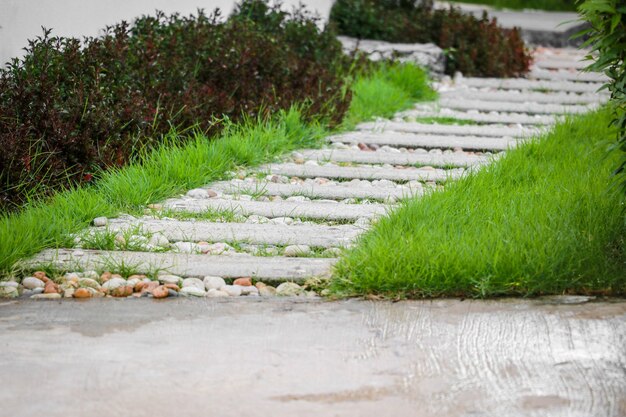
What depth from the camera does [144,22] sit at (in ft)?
25.1

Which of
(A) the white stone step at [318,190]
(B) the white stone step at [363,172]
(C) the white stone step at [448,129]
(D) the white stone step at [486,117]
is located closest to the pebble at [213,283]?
(A) the white stone step at [318,190]

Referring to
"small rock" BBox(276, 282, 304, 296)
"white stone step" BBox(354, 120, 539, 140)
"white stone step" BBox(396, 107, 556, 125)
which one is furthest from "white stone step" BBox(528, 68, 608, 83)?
"small rock" BBox(276, 282, 304, 296)

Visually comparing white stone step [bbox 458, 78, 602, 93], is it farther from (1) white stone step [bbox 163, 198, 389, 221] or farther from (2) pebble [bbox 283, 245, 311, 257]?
(2) pebble [bbox 283, 245, 311, 257]

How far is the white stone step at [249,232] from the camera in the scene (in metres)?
4.75

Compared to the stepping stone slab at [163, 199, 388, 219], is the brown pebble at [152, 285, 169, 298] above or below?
below

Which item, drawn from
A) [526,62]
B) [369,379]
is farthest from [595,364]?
[526,62]

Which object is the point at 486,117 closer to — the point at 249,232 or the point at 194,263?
the point at 249,232

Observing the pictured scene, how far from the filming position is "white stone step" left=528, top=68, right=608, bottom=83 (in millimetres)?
10133

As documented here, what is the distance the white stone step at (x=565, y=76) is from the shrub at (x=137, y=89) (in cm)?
243

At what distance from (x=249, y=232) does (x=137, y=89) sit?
211 centimetres

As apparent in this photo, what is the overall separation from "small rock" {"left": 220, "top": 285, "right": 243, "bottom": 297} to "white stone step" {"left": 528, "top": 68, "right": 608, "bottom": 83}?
264 inches

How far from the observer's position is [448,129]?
7.60m

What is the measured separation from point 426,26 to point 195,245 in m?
7.31

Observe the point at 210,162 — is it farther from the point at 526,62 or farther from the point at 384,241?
the point at 526,62
